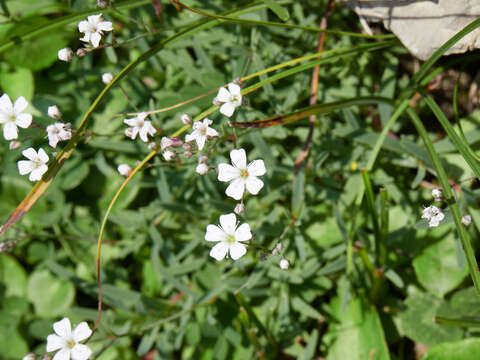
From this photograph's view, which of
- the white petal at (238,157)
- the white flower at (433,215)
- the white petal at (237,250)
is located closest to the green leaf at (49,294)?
the white petal at (237,250)

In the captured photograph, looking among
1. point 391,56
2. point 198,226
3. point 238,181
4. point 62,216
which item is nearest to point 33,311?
point 62,216

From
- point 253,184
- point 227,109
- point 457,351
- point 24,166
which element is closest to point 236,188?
point 253,184

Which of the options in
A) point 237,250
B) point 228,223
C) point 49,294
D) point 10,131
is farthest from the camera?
point 49,294

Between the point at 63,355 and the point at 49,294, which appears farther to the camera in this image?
the point at 49,294

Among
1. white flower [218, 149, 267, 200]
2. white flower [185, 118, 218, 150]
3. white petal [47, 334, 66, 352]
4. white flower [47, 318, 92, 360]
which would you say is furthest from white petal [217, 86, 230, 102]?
white petal [47, 334, 66, 352]

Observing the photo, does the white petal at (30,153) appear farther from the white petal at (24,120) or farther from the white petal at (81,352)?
the white petal at (81,352)

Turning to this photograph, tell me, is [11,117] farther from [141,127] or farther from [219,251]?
[219,251]

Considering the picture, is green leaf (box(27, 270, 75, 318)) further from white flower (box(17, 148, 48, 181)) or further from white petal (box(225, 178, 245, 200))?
white petal (box(225, 178, 245, 200))
